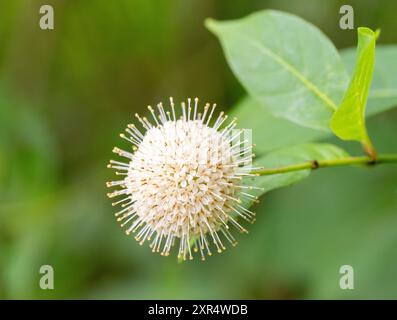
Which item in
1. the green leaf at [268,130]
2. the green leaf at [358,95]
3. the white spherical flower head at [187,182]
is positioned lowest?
the white spherical flower head at [187,182]

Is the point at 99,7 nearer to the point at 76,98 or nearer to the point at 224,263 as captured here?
the point at 76,98

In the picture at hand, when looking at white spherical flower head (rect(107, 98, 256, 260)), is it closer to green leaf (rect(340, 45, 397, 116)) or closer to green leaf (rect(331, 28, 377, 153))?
green leaf (rect(331, 28, 377, 153))

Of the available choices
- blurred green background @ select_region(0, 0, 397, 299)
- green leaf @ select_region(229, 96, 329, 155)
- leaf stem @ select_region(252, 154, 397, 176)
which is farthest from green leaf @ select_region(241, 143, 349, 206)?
blurred green background @ select_region(0, 0, 397, 299)

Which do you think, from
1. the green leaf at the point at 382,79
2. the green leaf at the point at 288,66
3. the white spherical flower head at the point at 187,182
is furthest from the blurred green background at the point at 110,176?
the white spherical flower head at the point at 187,182

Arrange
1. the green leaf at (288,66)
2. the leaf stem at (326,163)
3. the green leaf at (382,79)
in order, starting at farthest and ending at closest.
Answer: the green leaf at (382,79) → the green leaf at (288,66) → the leaf stem at (326,163)

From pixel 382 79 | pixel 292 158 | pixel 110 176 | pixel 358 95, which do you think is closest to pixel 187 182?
pixel 292 158

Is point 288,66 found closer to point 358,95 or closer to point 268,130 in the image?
point 268,130

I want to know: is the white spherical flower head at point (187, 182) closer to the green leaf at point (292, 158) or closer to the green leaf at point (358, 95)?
the green leaf at point (292, 158)
